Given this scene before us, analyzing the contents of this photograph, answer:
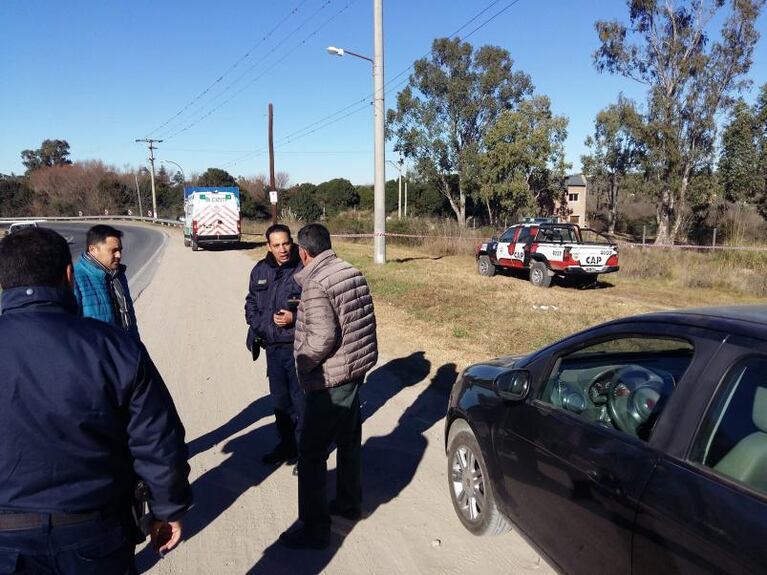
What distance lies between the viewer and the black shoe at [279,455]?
175 inches

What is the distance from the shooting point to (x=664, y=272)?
16.6 metres

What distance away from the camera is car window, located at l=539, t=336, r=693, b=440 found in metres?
2.49

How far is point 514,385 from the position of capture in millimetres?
3025

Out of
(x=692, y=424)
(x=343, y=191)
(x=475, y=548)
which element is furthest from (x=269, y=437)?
(x=343, y=191)

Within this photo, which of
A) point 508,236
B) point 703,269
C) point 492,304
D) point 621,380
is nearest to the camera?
point 621,380

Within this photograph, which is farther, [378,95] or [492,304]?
[378,95]

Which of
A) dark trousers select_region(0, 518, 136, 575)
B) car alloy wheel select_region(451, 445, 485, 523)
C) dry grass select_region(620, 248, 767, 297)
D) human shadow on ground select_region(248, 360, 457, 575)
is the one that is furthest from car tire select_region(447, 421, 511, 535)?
dry grass select_region(620, 248, 767, 297)

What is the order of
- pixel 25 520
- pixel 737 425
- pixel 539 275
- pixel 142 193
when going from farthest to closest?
pixel 142 193
pixel 539 275
pixel 737 425
pixel 25 520

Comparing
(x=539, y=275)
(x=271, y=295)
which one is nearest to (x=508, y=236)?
(x=539, y=275)

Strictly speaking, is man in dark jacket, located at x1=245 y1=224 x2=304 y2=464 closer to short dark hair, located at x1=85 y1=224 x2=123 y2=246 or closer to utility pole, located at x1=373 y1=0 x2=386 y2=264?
short dark hair, located at x1=85 y1=224 x2=123 y2=246

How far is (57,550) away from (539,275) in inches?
547

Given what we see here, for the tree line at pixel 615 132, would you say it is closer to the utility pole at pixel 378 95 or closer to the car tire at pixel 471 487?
the utility pole at pixel 378 95

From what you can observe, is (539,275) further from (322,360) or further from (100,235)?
(100,235)

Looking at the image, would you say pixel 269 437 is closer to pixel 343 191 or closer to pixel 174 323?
pixel 174 323
